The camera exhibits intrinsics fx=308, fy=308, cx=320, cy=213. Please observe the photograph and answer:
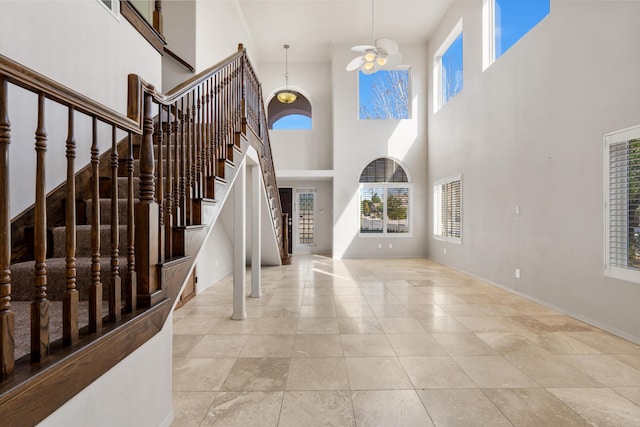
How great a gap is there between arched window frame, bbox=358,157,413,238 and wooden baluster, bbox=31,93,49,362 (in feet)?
26.1

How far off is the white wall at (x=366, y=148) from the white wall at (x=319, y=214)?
4.53 ft

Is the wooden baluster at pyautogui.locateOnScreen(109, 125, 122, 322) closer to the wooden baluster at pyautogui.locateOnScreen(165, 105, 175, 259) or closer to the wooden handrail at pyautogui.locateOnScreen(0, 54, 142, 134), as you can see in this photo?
the wooden handrail at pyautogui.locateOnScreen(0, 54, 142, 134)

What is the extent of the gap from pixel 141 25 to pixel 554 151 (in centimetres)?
511

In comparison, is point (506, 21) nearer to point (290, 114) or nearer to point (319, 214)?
point (290, 114)

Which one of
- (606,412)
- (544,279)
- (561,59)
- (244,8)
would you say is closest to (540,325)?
(544,279)

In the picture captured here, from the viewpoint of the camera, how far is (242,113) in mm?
3404

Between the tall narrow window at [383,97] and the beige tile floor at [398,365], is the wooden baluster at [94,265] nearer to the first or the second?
the beige tile floor at [398,365]

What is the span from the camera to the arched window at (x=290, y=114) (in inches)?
381

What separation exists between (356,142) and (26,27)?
286 inches

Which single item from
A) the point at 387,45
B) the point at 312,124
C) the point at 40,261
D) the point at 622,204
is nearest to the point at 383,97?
the point at 312,124

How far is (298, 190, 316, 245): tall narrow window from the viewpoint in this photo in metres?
10.0

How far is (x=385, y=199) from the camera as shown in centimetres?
873

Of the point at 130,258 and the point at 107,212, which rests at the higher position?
the point at 107,212

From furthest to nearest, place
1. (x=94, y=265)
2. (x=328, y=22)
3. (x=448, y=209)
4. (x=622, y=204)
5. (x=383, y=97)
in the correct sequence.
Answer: (x=383, y=97)
(x=328, y=22)
(x=448, y=209)
(x=622, y=204)
(x=94, y=265)
